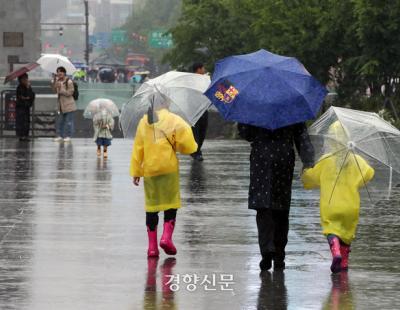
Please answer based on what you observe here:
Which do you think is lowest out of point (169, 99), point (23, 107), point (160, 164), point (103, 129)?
point (23, 107)

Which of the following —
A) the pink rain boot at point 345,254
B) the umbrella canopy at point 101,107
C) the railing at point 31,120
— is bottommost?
the railing at point 31,120

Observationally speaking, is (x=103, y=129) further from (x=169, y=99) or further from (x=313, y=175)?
(x=313, y=175)

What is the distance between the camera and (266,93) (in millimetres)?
11117

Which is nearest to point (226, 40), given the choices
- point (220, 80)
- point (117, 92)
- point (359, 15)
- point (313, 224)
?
point (117, 92)

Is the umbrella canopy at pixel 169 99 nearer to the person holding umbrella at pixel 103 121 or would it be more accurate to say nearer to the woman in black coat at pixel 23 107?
the person holding umbrella at pixel 103 121

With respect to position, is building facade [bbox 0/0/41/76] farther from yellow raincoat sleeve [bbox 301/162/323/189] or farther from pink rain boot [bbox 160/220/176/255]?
yellow raincoat sleeve [bbox 301/162/323/189]

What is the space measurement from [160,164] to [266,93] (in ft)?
4.58

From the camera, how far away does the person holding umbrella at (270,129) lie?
11.1 m

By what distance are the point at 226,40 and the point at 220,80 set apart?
39489 mm

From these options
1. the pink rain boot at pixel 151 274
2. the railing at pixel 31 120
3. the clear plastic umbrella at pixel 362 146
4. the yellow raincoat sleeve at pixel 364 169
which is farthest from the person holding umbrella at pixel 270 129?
the railing at pixel 31 120

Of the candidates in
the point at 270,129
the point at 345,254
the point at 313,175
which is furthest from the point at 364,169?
the point at 270,129

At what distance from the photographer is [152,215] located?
39.8 ft

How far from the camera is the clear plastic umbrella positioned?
11297mm

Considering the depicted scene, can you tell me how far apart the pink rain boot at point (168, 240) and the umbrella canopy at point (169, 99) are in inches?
41.6
